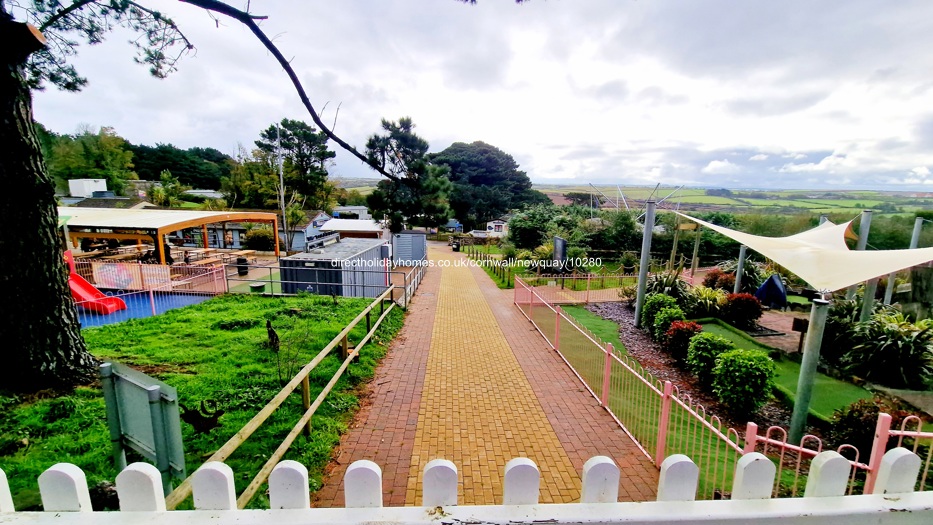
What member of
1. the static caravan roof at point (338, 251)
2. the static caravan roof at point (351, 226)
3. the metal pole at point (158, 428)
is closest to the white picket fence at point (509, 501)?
the metal pole at point (158, 428)

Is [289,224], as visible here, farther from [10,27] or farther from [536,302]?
[10,27]

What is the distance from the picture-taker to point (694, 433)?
3279mm

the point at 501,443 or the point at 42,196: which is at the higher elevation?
the point at 42,196

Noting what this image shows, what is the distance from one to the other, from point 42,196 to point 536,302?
1007 centimetres

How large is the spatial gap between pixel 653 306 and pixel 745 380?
4206 millimetres

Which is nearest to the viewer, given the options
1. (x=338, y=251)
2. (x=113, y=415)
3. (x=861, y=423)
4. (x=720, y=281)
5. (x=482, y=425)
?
(x=113, y=415)

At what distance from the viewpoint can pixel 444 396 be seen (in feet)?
17.5

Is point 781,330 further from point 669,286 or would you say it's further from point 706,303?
point 669,286

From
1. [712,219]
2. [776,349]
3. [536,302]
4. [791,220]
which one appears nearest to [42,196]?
[536,302]

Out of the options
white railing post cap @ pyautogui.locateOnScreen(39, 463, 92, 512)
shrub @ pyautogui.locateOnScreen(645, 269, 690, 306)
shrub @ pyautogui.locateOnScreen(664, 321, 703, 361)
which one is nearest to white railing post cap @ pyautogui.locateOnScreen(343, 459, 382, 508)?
white railing post cap @ pyautogui.locateOnScreen(39, 463, 92, 512)

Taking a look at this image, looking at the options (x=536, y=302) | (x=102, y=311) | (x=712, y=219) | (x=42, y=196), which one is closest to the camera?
(x=42, y=196)

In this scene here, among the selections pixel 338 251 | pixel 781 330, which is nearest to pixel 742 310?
pixel 781 330

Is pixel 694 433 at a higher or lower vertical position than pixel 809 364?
lower

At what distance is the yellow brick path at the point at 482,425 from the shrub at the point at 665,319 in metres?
3.34
